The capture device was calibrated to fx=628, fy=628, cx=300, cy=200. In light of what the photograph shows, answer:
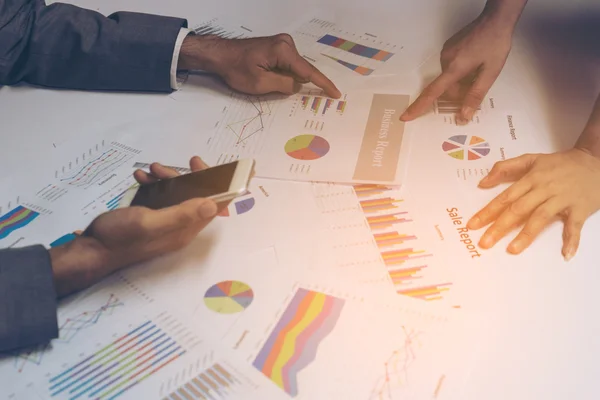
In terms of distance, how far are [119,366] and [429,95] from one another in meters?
0.56

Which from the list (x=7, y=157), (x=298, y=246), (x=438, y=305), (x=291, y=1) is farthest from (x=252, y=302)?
(x=291, y=1)

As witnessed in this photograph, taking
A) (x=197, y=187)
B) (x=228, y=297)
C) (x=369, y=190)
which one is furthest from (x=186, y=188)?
(x=369, y=190)

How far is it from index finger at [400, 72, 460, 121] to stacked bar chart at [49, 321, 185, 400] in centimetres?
47

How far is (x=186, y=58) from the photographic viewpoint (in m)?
1.01

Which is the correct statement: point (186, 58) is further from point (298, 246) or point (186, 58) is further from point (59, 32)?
point (298, 246)

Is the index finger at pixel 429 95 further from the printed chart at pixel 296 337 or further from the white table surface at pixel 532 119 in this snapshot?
the printed chart at pixel 296 337

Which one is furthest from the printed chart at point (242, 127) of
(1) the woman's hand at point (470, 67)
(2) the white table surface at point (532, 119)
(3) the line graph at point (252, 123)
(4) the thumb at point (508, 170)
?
(4) the thumb at point (508, 170)

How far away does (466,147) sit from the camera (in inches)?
33.6

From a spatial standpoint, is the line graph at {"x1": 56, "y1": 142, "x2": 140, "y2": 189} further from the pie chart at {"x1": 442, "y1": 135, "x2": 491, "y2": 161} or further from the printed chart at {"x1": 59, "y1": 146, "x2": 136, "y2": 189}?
the pie chart at {"x1": 442, "y1": 135, "x2": 491, "y2": 161}

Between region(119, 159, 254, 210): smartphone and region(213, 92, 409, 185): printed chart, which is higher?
region(119, 159, 254, 210): smartphone

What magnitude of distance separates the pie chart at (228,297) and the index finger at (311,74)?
38cm

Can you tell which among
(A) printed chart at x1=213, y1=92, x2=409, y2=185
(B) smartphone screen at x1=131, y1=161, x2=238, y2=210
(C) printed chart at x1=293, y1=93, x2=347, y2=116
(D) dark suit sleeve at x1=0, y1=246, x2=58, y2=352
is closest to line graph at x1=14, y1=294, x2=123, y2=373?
(D) dark suit sleeve at x1=0, y1=246, x2=58, y2=352

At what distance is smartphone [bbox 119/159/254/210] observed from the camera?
2.19 ft

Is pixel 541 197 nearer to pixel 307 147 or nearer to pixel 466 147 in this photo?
pixel 466 147
